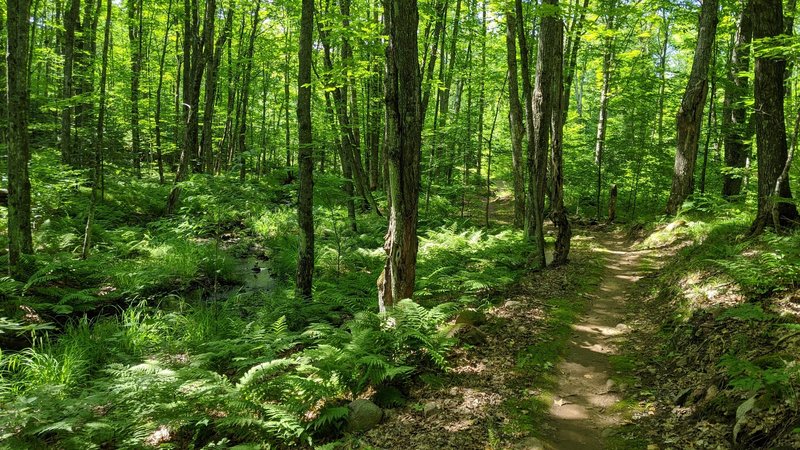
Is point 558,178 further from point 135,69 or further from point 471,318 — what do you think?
point 135,69

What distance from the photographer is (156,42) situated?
27016mm

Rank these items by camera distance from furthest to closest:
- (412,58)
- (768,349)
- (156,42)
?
(156,42), (412,58), (768,349)

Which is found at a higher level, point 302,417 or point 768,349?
point 768,349

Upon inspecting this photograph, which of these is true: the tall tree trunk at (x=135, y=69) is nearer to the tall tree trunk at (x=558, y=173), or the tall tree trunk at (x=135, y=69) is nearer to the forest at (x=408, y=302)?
the forest at (x=408, y=302)

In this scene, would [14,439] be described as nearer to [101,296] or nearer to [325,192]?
[101,296]

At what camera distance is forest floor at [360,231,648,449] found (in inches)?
157

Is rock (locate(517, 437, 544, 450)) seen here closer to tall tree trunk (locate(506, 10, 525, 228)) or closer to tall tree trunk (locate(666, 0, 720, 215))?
tall tree trunk (locate(506, 10, 525, 228))

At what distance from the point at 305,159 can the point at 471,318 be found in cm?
414

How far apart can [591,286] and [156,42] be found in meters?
28.7

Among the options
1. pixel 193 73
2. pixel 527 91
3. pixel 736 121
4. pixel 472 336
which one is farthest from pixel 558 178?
pixel 193 73

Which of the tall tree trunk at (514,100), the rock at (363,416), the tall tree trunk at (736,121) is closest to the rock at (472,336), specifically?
the rock at (363,416)

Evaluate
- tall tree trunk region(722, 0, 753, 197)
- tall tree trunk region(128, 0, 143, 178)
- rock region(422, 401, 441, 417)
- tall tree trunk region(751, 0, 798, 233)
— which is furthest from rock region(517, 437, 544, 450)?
tall tree trunk region(128, 0, 143, 178)

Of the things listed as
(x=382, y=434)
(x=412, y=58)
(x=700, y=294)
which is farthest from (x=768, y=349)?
(x=412, y=58)

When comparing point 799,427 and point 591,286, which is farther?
point 591,286
